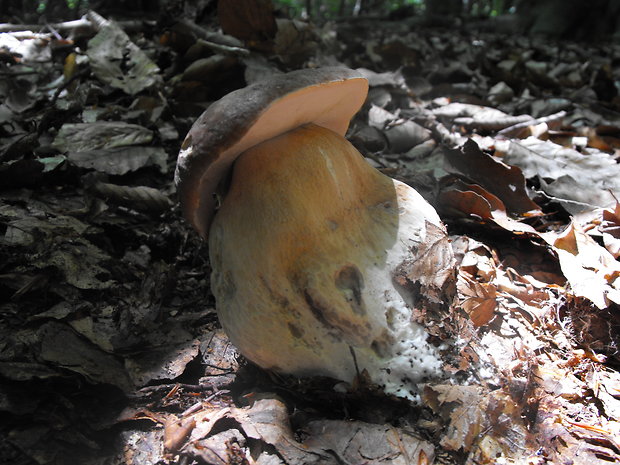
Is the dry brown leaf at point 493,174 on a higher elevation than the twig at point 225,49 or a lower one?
lower

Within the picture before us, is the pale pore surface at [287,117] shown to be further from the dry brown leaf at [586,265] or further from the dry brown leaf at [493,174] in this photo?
the dry brown leaf at [586,265]

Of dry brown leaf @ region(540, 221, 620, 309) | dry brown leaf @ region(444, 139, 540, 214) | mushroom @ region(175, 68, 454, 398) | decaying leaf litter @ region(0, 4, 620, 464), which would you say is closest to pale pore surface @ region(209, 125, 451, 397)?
mushroom @ region(175, 68, 454, 398)

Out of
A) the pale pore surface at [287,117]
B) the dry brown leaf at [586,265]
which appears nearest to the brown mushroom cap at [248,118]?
the pale pore surface at [287,117]

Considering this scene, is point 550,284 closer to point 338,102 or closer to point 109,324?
point 338,102

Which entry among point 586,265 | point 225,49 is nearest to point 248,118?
point 586,265

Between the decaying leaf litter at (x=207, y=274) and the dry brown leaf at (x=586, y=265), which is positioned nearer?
the decaying leaf litter at (x=207, y=274)

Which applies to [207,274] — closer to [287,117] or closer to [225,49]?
[287,117]

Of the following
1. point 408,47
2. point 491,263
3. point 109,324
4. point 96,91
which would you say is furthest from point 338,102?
point 408,47
